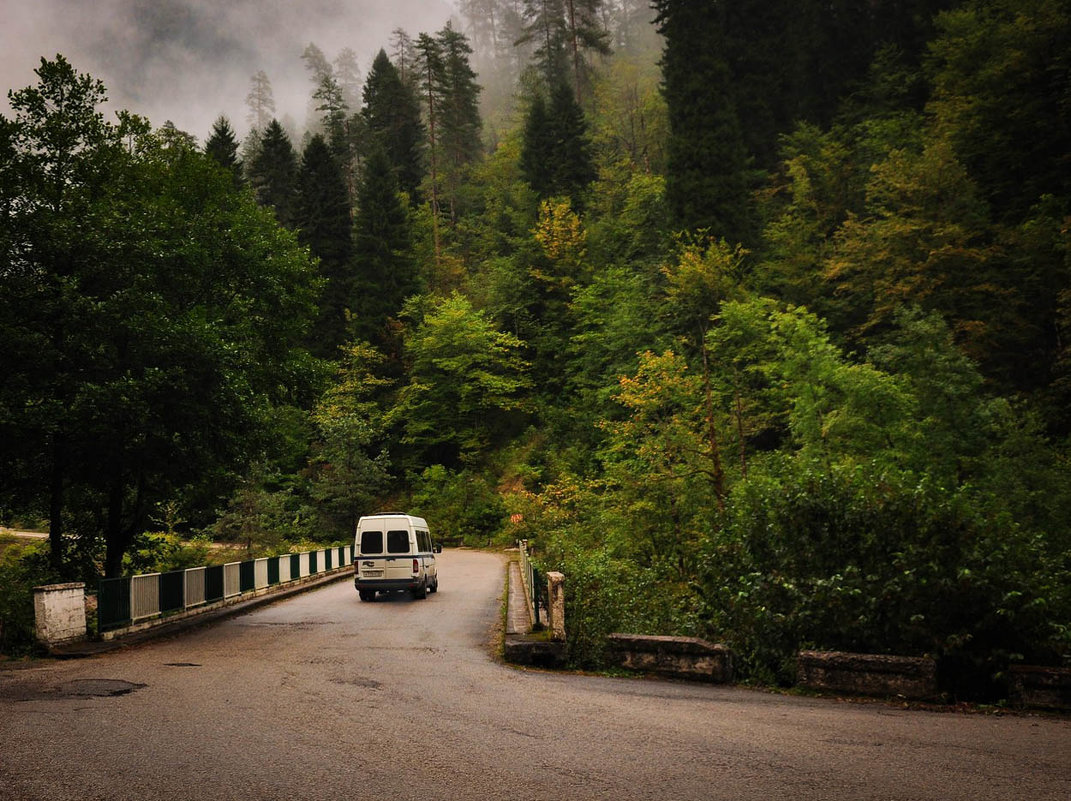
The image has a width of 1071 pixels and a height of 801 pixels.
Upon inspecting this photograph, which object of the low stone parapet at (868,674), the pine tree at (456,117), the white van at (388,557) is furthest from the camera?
the pine tree at (456,117)

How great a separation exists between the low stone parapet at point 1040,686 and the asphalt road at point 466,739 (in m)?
0.34

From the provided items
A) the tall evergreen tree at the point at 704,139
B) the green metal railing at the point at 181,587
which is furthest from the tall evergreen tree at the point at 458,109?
Answer: the green metal railing at the point at 181,587

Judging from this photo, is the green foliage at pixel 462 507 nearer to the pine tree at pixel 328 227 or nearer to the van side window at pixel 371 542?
the pine tree at pixel 328 227

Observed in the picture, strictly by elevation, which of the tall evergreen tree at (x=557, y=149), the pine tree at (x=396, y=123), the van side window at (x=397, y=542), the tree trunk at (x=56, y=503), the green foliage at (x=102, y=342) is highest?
the pine tree at (x=396, y=123)

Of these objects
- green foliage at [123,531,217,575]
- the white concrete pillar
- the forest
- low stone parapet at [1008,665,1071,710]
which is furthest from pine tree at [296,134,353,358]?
low stone parapet at [1008,665,1071,710]

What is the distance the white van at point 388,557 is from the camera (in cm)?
1975

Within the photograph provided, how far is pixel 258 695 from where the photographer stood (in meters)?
8.37

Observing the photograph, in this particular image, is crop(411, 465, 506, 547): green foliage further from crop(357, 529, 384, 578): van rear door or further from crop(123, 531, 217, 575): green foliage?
crop(357, 529, 384, 578): van rear door

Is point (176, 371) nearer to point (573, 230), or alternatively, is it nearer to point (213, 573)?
point (213, 573)

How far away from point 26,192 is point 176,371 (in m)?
7.02

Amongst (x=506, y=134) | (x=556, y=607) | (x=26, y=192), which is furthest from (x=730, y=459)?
(x=506, y=134)

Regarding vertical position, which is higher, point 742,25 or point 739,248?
point 742,25

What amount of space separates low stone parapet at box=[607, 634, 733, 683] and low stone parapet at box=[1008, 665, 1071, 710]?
3253 mm

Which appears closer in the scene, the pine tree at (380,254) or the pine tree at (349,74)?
the pine tree at (380,254)
